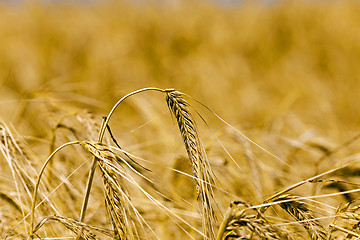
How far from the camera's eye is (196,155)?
56 cm

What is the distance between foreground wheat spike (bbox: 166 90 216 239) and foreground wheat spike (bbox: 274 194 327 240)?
0.10 metres

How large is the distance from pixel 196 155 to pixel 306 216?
17cm

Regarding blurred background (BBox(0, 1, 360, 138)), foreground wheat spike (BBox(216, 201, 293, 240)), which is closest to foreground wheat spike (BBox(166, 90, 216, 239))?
foreground wheat spike (BBox(216, 201, 293, 240))

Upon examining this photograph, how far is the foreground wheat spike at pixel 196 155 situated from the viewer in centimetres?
55

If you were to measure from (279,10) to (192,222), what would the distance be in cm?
456

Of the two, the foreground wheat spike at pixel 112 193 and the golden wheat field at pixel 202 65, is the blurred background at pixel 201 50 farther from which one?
the foreground wheat spike at pixel 112 193

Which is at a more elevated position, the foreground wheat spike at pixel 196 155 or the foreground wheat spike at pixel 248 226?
the foreground wheat spike at pixel 196 155

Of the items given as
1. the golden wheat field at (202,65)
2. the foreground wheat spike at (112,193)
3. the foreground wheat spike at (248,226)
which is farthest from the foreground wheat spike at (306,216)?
the golden wheat field at (202,65)

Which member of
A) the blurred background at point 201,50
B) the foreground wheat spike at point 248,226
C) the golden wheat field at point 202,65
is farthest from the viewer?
the blurred background at point 201,50

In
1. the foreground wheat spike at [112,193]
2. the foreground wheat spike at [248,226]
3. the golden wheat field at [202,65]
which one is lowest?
the foreground wheat spike at [248,226]

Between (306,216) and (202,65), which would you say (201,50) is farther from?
(306,216)

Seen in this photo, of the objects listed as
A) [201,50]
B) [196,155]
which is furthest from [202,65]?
[196,155]

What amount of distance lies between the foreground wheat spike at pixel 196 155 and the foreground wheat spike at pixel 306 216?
0.31 ft

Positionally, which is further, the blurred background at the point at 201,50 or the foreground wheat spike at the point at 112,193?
the blurred background at the point at 201,50
